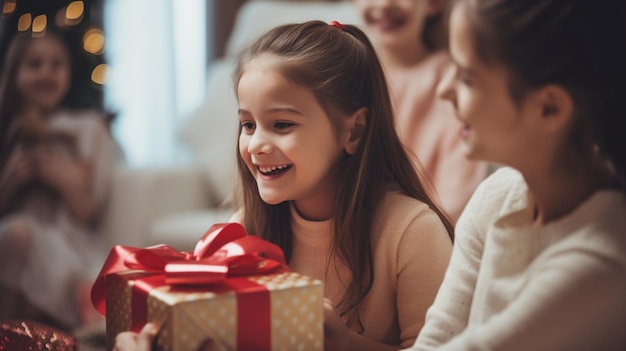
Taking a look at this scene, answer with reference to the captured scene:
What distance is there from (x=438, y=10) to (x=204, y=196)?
112cm

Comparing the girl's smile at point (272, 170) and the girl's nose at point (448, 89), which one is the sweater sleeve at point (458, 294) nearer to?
the girl's nose at point (448, 89)

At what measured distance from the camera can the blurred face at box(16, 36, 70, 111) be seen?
8.42 feet

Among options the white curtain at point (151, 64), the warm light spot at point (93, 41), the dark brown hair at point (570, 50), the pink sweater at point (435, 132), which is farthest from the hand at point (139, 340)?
the white curtain at point (151, 64)

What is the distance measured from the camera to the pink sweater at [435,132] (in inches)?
77.7

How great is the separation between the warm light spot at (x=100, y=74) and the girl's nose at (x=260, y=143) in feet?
6.66

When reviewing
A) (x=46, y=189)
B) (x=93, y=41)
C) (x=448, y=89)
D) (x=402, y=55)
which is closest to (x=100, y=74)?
(x=93, y=41)

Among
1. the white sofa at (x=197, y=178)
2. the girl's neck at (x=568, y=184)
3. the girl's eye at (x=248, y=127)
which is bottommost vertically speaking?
the white sofa at (x=197, y=178)

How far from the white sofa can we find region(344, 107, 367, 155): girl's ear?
1561 millimetres

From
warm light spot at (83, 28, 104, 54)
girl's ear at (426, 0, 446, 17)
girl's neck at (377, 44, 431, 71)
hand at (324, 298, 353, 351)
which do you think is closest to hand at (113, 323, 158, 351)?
hand at (324, 298, 353, 351)

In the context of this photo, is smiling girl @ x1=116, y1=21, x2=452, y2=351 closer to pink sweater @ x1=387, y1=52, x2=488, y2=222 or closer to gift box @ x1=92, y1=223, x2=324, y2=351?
gift box @ x1=92, y1=223, x2=324, y2=351

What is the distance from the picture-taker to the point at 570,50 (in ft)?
2.23

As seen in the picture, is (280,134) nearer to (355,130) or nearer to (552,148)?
(355,130)

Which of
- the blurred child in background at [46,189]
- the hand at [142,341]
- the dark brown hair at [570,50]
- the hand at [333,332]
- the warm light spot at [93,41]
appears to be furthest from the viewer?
the warm light spot at [93,41]

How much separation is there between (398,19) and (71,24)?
1282mm
